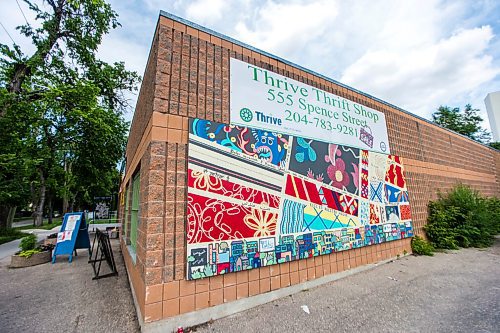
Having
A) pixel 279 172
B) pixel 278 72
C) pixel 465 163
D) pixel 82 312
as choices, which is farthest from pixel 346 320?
pixel 465 163

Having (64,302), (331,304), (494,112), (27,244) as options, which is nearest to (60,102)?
(27,244)

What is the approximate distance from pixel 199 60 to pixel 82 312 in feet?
14.4

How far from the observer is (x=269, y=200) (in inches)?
146

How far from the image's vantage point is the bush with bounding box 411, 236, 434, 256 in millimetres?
6043

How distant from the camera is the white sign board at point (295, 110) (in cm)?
387

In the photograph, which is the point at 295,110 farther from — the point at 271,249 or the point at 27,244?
the point at 27,244

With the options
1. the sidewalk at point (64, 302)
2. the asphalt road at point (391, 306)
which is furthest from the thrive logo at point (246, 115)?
the sidewalk at point (64, 302)

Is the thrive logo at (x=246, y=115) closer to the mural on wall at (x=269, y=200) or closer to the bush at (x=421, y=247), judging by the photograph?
the mural on wall at (x=269, y=200)

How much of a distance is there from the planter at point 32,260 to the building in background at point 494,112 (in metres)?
44.8

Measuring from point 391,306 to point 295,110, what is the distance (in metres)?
3.74

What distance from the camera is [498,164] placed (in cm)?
1220

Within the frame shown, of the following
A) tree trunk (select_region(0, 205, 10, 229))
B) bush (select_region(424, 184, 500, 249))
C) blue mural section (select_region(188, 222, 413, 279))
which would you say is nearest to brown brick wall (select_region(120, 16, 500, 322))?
blue mural section (select_region(188, 222, 413, 279))

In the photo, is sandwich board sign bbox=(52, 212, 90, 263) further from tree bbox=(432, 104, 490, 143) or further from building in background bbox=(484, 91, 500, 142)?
building in background bbox=(484, 91, 500, 142)

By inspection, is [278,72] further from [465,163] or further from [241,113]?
[465,163]
